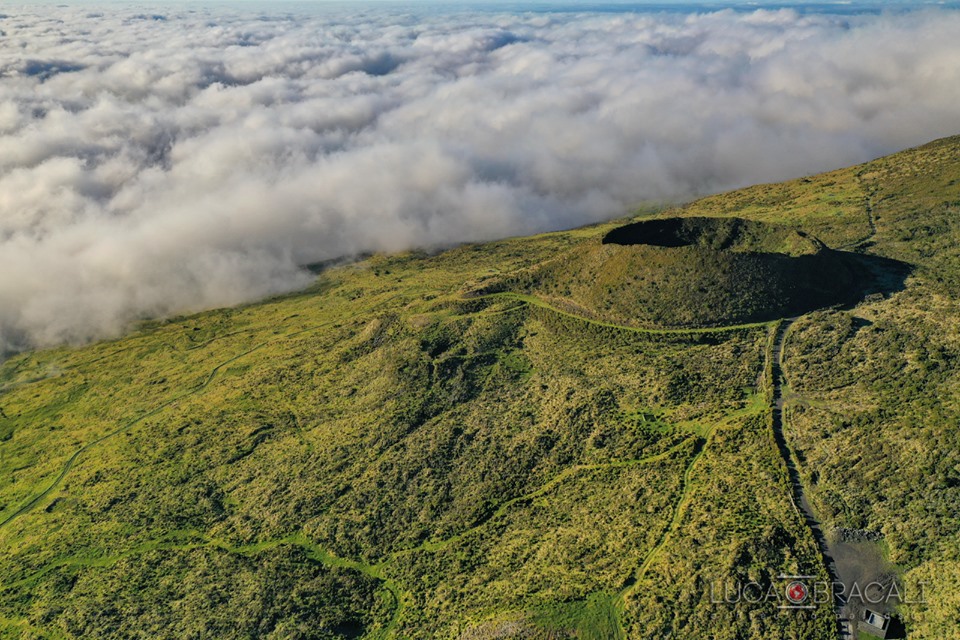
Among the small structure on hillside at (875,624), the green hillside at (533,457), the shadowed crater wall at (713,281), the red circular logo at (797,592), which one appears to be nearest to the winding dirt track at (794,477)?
the green hillside at (533,457)

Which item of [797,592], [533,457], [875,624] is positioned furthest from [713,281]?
[875,624]

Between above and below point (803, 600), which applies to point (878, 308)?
above

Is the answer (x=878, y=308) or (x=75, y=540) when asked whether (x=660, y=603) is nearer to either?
(x=878, y=308)

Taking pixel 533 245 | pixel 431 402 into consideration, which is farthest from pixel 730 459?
pixel 533 245

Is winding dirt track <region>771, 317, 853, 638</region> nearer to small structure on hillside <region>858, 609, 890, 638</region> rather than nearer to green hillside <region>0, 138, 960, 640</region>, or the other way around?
green hillside <region>0, 138, 960, 640</region>

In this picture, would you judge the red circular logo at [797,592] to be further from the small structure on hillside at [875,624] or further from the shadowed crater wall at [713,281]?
the shadowed crater wall at [713,281]

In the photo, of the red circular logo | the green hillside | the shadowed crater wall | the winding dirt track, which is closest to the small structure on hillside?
the winding dirt track

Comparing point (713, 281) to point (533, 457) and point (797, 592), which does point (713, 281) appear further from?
point (797, 592)
